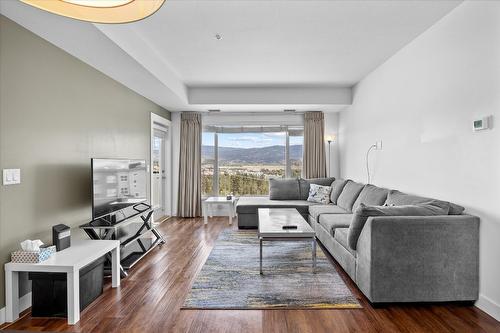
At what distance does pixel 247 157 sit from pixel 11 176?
4.92 metres

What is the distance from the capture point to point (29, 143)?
261 centimetres

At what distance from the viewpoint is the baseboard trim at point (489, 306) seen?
234 cm

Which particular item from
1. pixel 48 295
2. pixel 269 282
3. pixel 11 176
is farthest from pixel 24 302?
pixel 269 282

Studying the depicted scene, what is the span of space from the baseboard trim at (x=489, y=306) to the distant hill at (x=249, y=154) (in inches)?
187

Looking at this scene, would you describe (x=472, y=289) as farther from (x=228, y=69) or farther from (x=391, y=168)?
(x=228, y=69)

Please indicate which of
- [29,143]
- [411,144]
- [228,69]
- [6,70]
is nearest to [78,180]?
[29,143]

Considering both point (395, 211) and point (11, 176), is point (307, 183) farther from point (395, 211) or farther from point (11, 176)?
point (11, 176)

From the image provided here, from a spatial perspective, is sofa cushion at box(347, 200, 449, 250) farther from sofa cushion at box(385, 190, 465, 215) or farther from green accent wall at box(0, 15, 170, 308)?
green accent wall at box(0, 15, 170, 308)

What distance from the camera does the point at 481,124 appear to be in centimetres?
246

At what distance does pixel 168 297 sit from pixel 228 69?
3255mm

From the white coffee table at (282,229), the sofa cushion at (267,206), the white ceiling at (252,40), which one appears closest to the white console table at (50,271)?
the white coffee table at (282,229)

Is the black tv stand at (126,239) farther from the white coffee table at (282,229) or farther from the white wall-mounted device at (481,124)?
the white wall-mounted device at (481,124)

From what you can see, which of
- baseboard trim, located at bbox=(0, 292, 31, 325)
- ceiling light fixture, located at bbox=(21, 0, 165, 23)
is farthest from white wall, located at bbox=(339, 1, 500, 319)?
baseboard trim, located at bbox=(0, 292, 31, 325)

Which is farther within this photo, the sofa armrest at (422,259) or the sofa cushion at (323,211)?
the sofa cushion at (323,211)
